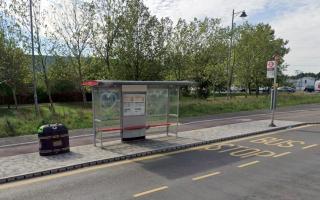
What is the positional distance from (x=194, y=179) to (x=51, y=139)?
4405 millimetres

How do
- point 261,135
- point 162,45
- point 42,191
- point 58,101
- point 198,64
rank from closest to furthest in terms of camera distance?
point 42,191
point 261,135
point 162,45
point 198,64
point 58,101

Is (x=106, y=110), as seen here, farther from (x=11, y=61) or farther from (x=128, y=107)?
(x=11, y=61)

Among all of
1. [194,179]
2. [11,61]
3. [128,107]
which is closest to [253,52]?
[11,61]

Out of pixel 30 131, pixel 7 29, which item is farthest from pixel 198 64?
pixel 30 131

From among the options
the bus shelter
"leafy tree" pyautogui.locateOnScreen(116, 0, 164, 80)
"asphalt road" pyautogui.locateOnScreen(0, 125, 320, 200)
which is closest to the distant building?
"leafy tree" pyautogui.locateOnScreen(116, 0, 164, 80)

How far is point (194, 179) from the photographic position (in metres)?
7.35

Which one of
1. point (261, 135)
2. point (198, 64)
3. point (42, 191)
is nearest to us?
point (42, 191)

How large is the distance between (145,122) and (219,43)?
23697 millimetres

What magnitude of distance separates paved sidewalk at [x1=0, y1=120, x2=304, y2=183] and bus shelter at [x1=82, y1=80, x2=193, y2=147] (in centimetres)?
47

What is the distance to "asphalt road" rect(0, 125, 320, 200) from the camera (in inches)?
251

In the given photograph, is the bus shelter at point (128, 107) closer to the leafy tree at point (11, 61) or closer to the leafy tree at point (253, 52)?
the leafy tree at point (11, 61)

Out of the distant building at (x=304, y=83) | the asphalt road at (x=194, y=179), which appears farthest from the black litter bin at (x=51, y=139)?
the distant building at (x=304, y=83)

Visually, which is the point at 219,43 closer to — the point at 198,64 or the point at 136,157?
the point at 198,64

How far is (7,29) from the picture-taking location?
24.7 metres
